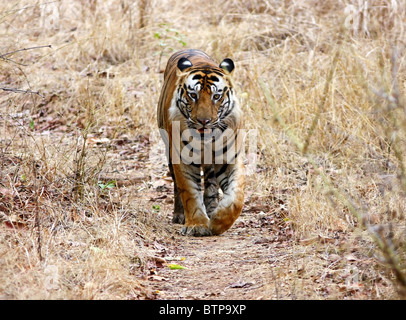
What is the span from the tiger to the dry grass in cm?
38

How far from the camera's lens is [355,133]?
255 inches

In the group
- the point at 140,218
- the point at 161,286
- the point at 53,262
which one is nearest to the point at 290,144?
the point at 140,218

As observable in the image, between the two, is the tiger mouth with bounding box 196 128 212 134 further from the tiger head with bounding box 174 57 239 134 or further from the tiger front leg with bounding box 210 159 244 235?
the tiger front leg with bounding box 210 159 244 235

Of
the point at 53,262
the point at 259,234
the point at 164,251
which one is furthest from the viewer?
the point at 259,234

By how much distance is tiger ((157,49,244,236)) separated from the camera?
5.24m

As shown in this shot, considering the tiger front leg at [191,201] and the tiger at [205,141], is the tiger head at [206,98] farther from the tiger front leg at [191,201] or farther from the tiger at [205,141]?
the tiger front leg at [191,201]

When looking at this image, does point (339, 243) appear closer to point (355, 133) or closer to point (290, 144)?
point (355, 133)

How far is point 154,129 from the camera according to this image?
8.45 m

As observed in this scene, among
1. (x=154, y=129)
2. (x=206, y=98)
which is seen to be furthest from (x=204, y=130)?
(x=154, y=129)

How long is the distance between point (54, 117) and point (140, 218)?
15.3 feet

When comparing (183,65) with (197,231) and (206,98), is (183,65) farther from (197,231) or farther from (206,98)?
(197,231)

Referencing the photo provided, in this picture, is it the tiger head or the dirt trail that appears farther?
the tiger head

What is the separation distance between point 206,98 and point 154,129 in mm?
3267

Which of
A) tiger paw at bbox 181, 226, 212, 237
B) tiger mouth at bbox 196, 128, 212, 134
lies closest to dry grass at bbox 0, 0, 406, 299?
tiger paw at bbox 181, 226, 212, 237
